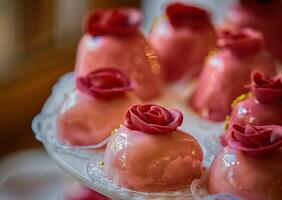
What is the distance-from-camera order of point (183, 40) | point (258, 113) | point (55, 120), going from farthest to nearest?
point (183, 40)
point (55, 120)
point (258, 113)

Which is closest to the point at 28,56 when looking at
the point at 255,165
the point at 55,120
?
the point at 55,120

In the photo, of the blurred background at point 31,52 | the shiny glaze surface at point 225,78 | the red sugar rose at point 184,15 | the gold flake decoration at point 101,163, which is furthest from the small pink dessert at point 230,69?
the blurred background at point 31,52

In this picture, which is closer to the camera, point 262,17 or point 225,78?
point 225,78

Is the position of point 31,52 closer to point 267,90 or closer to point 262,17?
point 262,17

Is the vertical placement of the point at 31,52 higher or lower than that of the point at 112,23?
lower

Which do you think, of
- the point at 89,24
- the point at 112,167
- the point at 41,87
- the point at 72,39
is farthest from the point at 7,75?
the point at 112,167

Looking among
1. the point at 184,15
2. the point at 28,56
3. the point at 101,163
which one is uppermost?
the point at 184,15
